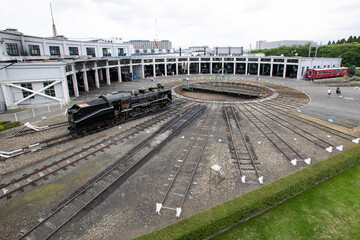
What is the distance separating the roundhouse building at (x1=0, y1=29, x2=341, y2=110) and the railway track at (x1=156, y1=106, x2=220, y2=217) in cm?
2144

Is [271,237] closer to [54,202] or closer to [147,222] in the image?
[147,222]

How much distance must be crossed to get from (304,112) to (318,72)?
3299cm

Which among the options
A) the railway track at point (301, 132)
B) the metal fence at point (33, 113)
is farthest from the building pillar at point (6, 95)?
the railway track at point (301, 132)

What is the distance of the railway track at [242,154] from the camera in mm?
13875

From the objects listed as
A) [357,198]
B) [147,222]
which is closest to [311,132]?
[357,198]

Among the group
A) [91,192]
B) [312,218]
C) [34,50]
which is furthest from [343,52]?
[34,50]

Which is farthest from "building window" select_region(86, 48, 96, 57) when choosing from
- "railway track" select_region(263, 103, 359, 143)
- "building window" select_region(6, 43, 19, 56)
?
"railway track" select_region(263, 103, 359, 143)

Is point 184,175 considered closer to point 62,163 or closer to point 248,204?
point 248,204

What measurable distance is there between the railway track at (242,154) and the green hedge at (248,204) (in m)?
1.60

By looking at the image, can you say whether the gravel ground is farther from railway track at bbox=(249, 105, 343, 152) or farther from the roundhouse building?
the roundhouse building

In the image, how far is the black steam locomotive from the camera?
19.4 metres

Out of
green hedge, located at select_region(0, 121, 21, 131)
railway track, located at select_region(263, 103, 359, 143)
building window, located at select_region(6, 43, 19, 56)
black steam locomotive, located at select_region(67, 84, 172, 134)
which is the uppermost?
building window, located at select_region(6, 43, 19, 56)

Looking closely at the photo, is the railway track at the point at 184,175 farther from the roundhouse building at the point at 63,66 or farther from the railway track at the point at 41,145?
the roundhouse building at the point at 63,66

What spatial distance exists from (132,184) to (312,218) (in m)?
10.2
